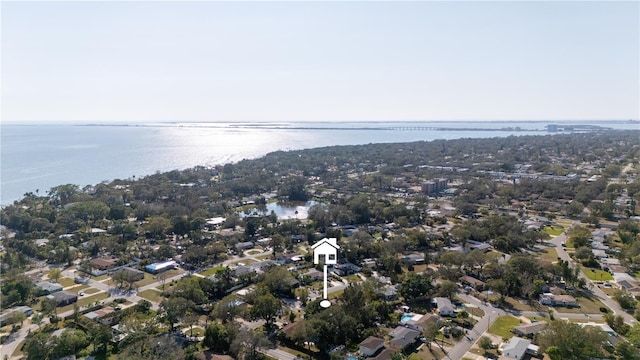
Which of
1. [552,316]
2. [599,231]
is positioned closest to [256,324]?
[552,316]

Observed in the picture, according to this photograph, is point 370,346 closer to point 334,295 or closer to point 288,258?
point 334,295

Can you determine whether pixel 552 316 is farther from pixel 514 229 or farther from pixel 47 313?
pixel 47 313

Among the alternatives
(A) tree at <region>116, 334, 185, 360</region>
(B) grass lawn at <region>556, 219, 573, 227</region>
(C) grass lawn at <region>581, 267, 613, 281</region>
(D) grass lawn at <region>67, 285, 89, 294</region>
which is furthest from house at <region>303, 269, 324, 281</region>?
(B) grass lawn at <region>556, 219, 573, 227</region>

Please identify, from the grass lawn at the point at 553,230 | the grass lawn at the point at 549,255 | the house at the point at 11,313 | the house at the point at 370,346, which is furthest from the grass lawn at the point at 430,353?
the grass lawn at the point at 553,230

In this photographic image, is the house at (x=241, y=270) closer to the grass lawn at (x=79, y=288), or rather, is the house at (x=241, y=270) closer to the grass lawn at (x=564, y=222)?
the grass lawn at (x=79, y=288)

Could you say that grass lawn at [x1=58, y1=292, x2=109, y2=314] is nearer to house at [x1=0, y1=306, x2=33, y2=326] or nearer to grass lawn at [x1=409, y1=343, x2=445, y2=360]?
house at [x1=0, y1=306, x2=33, y2=326]

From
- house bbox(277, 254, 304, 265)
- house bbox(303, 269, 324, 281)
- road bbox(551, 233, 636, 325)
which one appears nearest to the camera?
road bbox(551, 233, 636, 325)

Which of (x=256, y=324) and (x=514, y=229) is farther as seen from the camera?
(x=514, y=229)
